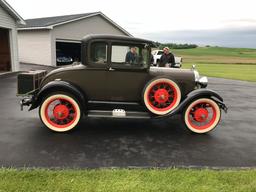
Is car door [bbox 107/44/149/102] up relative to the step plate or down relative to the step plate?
up

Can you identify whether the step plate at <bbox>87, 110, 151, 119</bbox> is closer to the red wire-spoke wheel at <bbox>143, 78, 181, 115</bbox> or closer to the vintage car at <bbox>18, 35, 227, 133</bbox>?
the vintage car at <bbox>18, 35, 227, 133</bbox>

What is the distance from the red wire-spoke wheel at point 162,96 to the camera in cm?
530

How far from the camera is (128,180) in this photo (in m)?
3.45

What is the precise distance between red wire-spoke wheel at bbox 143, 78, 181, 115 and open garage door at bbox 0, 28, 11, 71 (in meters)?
13.3

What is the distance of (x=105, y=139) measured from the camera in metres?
5.06

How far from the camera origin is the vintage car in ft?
17.4

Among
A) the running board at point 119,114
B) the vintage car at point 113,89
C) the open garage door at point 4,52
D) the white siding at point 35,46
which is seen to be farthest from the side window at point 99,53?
the white siding at point 35,46

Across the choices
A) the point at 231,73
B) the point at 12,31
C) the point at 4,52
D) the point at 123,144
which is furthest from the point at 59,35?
the point at 123,144

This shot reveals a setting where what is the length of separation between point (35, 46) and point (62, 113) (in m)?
20.0

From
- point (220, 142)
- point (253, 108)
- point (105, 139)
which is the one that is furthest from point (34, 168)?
point (253, 108)

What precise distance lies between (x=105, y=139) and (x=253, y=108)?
572 centimetres

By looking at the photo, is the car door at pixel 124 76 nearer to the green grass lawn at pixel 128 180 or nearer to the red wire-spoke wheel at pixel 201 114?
the red wire-spoke wheel at pixel 201 114

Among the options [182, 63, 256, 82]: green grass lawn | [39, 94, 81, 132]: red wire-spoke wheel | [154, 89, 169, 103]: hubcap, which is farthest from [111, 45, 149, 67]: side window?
[182, 63, 256, 82]: green grass lawn

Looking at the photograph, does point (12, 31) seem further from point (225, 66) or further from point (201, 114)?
point (225, 66)
